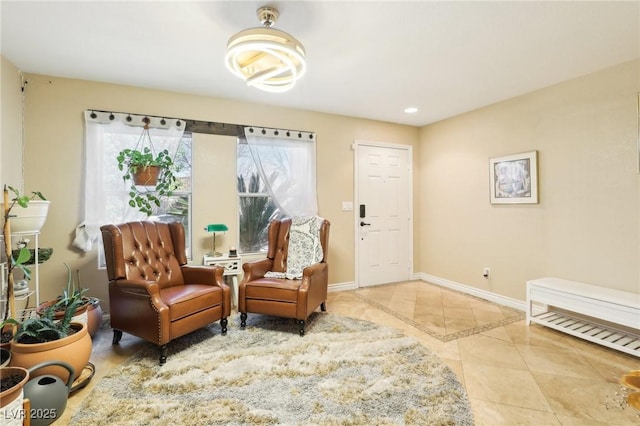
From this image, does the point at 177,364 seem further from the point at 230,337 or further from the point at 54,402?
the point at 54,402

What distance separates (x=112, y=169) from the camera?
10.2ft

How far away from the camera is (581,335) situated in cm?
259

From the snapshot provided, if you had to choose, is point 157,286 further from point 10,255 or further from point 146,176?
point 146,176

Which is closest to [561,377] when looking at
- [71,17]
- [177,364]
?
[177,364]

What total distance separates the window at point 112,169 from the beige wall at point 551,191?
3.60 m

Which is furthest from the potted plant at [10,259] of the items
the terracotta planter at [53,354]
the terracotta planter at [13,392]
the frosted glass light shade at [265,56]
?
the frosted glass light shade at [265,56]

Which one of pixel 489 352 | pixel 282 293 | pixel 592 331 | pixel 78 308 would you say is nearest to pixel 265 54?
pixel 282 293

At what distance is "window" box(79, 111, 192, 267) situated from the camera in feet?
9.81

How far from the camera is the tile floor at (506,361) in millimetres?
1751

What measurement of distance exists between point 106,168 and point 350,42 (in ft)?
8.69

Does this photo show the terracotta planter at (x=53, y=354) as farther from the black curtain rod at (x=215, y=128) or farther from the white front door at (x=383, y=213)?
the white front door at (x=383, y=213)

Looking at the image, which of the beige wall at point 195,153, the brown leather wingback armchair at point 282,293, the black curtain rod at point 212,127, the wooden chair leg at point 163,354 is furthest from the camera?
the black curtain rod at point 212,127

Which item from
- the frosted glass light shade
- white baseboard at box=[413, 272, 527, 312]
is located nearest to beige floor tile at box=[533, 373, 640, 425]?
white baseboard at box=[413, 272, 527, 312]

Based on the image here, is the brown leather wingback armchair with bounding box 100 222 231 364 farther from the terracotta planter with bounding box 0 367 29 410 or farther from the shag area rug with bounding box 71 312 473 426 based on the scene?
the terracotta planter with bounding box 0 367 29 410
